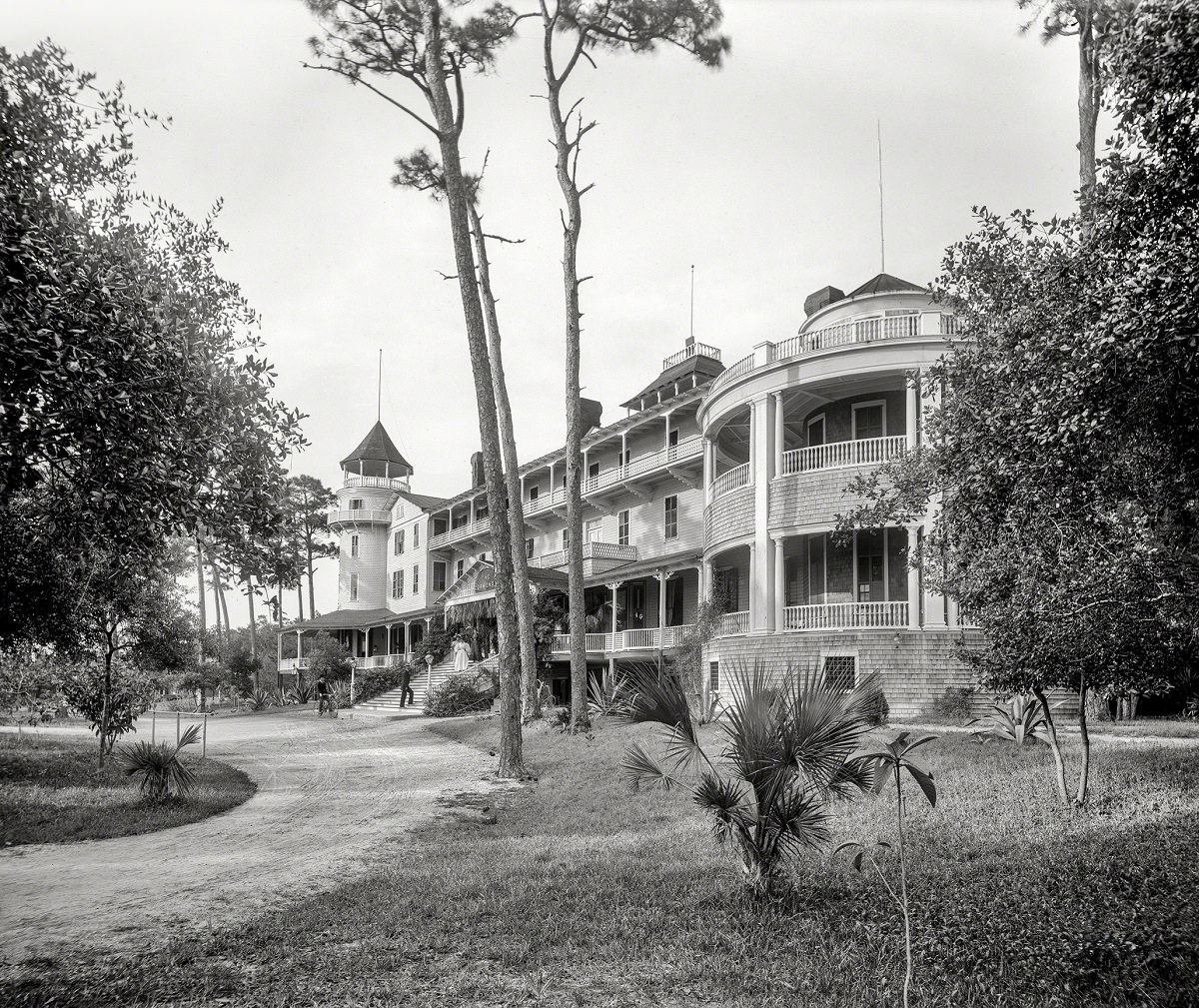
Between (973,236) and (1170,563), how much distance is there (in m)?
4.47

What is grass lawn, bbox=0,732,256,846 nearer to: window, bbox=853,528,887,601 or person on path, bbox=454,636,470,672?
window, bbox=853,528,887,601

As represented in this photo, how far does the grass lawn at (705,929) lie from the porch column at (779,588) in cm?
1149

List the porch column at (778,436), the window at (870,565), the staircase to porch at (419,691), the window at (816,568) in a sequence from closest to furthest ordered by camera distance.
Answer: the window at (870,565), the porch column at (778,436), the window at (816,568), the staircase to porch at (419,691)

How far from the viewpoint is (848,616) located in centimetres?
2050

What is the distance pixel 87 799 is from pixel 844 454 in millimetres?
16824

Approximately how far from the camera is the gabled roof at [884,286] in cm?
2376

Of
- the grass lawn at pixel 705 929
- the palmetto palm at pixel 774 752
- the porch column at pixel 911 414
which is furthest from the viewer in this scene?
the porch column at pixel 911 414

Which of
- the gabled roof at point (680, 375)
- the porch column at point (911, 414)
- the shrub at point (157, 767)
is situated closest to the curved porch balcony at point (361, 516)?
the gabled roof at point (680, 375)

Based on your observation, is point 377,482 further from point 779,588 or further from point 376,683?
point 779,588

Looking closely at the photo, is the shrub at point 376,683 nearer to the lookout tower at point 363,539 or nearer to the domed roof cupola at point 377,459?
the lookout tower at point 363,539

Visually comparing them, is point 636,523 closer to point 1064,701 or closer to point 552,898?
point 1064,701

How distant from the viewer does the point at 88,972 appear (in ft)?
17.2

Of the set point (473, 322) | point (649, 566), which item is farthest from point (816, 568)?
A: point (473, 322)

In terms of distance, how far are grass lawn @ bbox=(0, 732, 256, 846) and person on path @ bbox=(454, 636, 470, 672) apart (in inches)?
642
